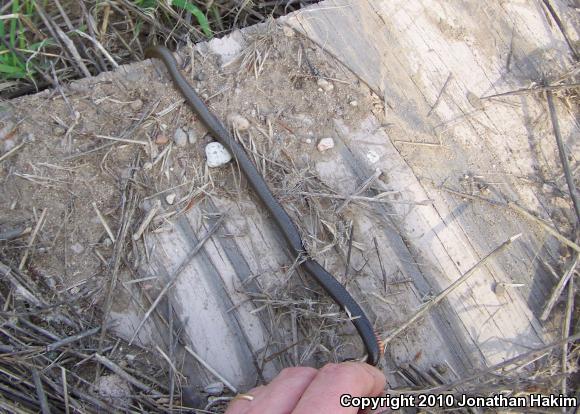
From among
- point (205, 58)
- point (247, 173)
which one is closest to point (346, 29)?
point (205, 58)

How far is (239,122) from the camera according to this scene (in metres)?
2.88

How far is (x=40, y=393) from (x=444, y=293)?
1971 mm

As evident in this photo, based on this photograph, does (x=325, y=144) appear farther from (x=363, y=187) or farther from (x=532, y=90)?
(x=532, y=90)

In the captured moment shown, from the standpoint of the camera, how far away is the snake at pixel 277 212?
255 centimetres

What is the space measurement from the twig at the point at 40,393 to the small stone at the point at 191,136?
1.35 m

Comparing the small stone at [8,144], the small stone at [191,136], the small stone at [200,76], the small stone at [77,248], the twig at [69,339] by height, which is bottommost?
the twig at [69,339]

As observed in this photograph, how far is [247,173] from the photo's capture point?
2775mm

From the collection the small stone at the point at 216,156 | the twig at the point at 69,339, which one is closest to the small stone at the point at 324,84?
the small stone at the point at 216,156

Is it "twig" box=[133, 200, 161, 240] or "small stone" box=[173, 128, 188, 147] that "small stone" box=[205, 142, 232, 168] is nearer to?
"small stone" box=[173, 128, 188, 147]

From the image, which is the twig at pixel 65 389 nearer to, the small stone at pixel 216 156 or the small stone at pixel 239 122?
the small stone at pixel 216 156

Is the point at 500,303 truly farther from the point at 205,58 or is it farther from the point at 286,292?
the point at 205,58

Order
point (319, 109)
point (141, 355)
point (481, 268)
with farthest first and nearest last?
point (319, 109) < point (481, 268) < point (141, 355)

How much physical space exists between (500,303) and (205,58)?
208cm

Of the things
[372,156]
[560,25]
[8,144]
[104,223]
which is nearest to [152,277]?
[104,223]
